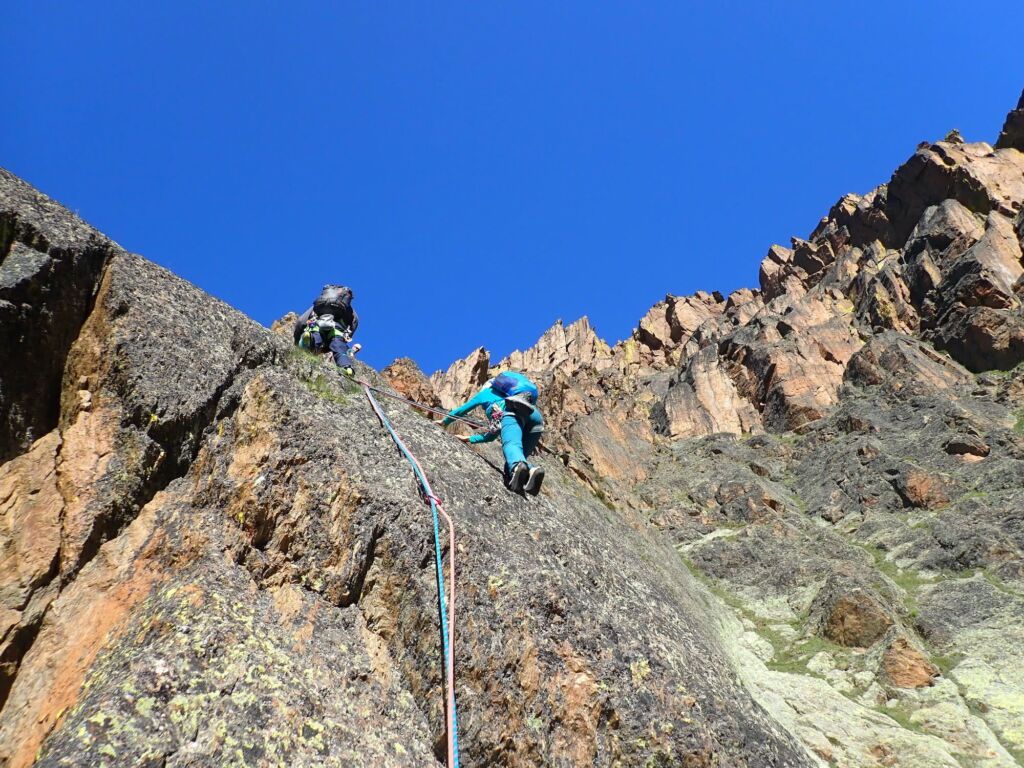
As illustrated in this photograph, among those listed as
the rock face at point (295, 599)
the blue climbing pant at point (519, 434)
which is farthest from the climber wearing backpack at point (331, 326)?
the blue climbing pant at point (519, 434)

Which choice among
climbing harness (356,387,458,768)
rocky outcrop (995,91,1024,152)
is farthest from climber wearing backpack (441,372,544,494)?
rocky outcrop (995,91,1024,152)

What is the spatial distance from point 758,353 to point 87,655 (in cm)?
6720

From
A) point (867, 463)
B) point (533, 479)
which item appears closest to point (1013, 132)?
point (867, 463)

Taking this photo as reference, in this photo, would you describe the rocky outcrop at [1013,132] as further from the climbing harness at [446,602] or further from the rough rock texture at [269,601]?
the climbing harness at [446,602]

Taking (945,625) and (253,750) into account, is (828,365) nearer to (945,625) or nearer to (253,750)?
(945,625)

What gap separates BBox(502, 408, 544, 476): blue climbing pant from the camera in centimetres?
1107

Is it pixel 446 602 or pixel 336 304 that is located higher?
pixel 336 304

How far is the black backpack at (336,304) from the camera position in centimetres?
1432

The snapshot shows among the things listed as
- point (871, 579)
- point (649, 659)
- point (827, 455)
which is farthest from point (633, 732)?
point (827, 455)

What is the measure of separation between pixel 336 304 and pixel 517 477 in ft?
21.0

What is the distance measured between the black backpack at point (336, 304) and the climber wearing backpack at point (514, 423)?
3793 mm

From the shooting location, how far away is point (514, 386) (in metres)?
12.3

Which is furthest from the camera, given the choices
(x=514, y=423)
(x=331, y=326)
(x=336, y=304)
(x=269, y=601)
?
(x=336, y=304)

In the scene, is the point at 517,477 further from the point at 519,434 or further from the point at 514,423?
the point at 514,423
